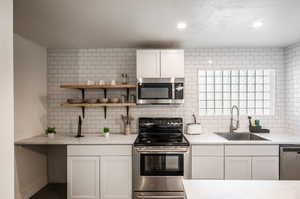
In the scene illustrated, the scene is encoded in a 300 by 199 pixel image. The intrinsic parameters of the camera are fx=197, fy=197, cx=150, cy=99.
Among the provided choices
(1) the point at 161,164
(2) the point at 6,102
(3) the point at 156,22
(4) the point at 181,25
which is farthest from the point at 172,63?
(2) the point at 6,102

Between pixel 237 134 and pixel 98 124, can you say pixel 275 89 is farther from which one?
pixel 98 124

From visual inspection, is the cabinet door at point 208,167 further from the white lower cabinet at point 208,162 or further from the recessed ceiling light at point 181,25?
the recessed ceiling light at point 181,25

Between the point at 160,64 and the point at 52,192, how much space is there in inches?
105

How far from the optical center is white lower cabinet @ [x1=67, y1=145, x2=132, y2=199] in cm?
267

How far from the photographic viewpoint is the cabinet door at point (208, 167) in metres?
2.68

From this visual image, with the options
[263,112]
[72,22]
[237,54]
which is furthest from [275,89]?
[72,22]

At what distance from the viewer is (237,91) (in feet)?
11.4

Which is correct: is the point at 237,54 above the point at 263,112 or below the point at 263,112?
above

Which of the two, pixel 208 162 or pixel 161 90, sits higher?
pixel 161 90

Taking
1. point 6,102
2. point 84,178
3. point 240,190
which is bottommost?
point 84,178

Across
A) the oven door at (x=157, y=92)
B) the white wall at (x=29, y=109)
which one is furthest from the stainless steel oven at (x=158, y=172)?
the white wall at (x=29, y=109)

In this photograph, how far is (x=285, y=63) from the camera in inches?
132

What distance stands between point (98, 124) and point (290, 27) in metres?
3.12

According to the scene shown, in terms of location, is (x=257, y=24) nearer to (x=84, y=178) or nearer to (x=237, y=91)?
(x=237, y=91)
